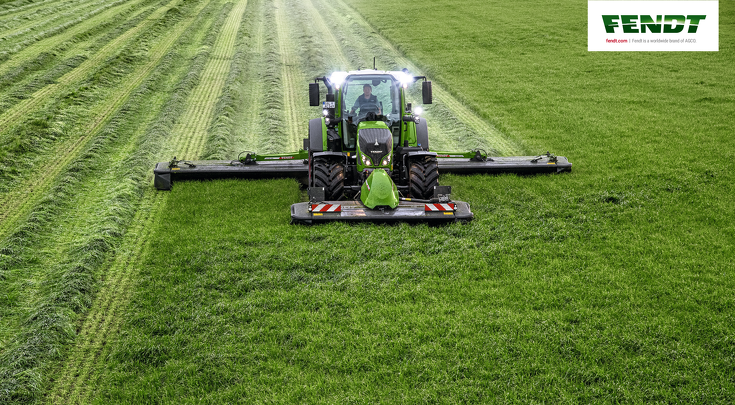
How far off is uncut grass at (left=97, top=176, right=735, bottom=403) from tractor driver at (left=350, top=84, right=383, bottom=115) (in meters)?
→ 2.48

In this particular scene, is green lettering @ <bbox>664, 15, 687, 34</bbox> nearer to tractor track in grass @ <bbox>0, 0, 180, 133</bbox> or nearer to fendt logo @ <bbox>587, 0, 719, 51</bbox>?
fendt logo @ <bbox>587, 0, 719, 51</bbox>

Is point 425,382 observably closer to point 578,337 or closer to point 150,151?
point 578,337

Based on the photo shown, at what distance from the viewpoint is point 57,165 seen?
37.2 feet

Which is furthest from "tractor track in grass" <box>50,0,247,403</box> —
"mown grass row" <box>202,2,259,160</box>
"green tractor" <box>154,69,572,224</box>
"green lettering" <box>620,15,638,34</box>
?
"green lettering" <box>620,15,638,34</box>

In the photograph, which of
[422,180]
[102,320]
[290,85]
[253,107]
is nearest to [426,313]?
[422,180]

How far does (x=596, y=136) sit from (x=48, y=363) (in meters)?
12.1

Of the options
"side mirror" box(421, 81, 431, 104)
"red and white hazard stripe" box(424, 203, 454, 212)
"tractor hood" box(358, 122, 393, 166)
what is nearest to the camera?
"red and white hazard stripe" box(424, 203, 454, 212)

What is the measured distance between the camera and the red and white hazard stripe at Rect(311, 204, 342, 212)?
8641mm

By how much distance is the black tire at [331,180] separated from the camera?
9.32 metres

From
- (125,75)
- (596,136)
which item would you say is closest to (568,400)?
(596,136)

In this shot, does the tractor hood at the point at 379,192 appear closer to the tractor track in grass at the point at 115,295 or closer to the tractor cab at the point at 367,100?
the tractor cab at the point at 367,100

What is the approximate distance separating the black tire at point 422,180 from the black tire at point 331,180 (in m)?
1.17

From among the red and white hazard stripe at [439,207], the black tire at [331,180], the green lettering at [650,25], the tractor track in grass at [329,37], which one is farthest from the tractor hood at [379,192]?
the green lettering at [650,25]

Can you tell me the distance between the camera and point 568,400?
5090 mm
